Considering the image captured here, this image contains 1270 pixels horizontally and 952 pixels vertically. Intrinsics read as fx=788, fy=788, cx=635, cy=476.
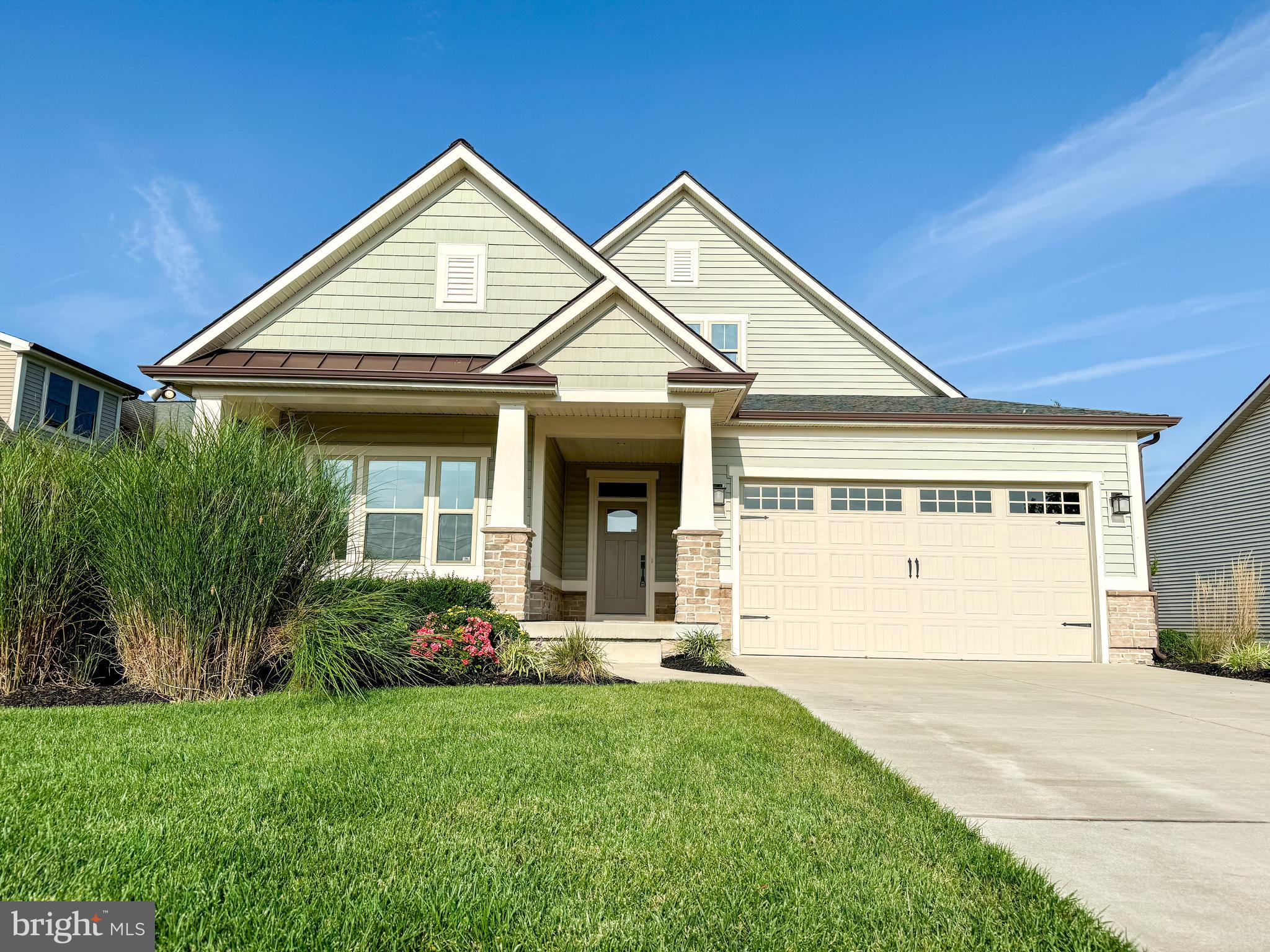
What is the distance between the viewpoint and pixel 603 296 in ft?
34.7

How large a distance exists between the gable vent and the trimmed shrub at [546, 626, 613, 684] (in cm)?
948

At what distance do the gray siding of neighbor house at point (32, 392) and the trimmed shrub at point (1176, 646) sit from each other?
2413cm

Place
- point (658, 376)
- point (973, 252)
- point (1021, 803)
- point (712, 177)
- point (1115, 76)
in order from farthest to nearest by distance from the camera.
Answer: point (973, 252), point (712, 177), point (1115, 76), point (658, 376), point (1021, 803)

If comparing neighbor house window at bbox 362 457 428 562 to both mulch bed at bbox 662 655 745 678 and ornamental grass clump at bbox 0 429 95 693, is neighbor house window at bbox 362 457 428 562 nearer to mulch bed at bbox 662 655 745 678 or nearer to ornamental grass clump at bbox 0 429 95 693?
mulch bed at bbox 662 655 745 678

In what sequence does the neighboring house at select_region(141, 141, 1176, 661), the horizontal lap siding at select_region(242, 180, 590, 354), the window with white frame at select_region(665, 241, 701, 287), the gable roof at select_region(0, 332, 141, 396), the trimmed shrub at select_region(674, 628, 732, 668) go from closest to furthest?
the trimmed shrub at select_region(674, 628, 732, 668) → the neighboring house at select_region(141, 141, 1176, 661) → the horizontal lap siding at select_region(242, 180, 590, 354) → the window with white frame at select_region(665, 241, 701, 287) → the gable roof at select_region(0, 332, 141, 396)

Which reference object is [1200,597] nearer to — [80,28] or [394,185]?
[394,185]

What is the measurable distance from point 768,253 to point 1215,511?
12041 mm

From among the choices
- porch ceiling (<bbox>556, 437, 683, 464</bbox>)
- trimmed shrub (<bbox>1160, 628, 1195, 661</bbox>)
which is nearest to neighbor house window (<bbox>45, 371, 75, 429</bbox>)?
porch ceiling (<bbox>556, 437, 683, 464</bbox>)

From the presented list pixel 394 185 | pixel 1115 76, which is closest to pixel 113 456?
pixel 394 185

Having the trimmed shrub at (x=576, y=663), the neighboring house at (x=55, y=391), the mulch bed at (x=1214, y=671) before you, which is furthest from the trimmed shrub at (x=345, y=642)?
the neighboring house at (x=55, y=391)

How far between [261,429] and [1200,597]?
14207mm

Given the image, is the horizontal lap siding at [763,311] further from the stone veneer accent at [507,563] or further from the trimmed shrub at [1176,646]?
the stone veneer accent at [507,563]

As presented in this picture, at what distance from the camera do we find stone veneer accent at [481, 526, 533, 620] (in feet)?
31.9

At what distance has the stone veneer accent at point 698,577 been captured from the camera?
9.74 metres
